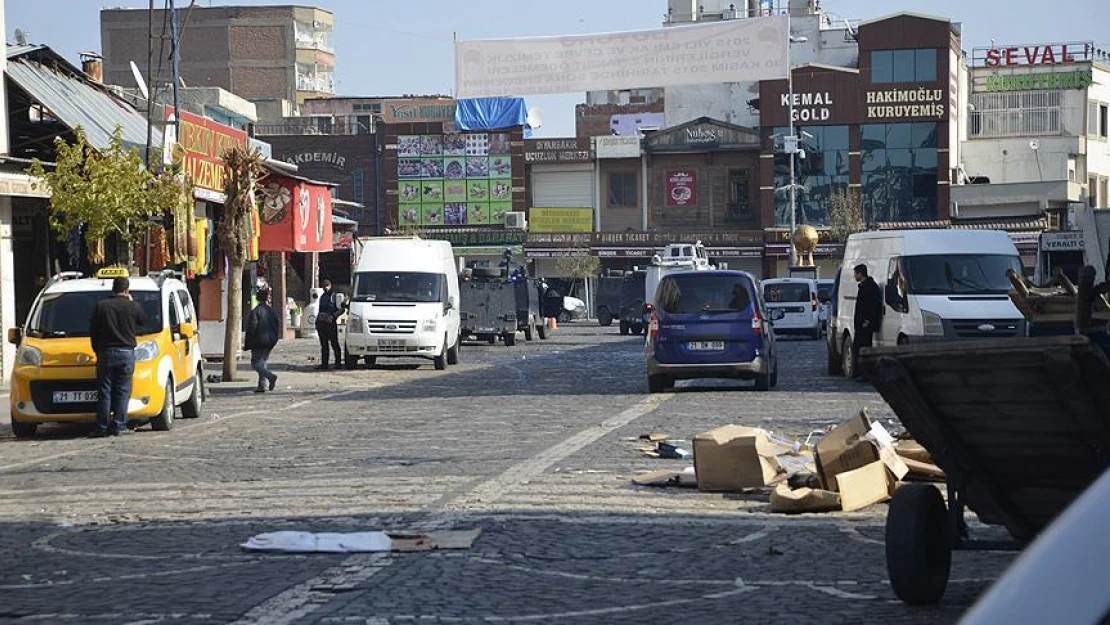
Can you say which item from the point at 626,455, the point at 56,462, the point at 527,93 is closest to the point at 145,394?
Result: the point at 56,462

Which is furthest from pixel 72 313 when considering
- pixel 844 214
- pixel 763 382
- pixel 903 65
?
pixel 903 65

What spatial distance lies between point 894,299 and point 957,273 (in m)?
1.09

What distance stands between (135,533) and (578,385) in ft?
56.7

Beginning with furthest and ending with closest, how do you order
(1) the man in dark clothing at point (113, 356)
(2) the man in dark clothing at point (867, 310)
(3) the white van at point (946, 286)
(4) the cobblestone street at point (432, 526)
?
1. (2) the man in dark clothing at point (867, 310)
2. (3) the white van at point (946, 286)
3. (1) the man in dark clothing at point (113, 356)
4. (4) the cobblestone street at point (432, 526)

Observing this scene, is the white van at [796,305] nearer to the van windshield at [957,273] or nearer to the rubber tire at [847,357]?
the rubber tire at [847,357]

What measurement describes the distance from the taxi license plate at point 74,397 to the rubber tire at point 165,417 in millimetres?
751

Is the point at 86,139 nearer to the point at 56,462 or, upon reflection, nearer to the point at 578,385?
the point at 578,385

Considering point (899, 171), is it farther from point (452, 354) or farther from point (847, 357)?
point (847, 357)

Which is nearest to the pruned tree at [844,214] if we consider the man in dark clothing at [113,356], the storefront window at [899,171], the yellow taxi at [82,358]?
the storefront window at [899,171]

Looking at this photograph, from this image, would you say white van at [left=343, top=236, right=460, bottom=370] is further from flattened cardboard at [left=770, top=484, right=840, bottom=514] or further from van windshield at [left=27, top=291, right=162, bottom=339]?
flattened cardboard at [left=770, top=484, right=840, bottom=514]

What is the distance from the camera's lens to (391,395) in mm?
26969

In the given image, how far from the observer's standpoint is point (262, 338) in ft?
91.6

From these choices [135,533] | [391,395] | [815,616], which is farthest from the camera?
[391,395]

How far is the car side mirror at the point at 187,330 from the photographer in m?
21.8
